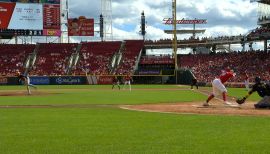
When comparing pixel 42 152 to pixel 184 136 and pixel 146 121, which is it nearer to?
pixel 184 136

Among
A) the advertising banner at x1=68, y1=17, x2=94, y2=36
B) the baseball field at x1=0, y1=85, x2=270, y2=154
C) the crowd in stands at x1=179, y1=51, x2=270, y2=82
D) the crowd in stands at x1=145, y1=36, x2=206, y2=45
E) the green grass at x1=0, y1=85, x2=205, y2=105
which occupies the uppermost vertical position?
the advertising banner at x1=68, y1=17, x2=94, y2=36

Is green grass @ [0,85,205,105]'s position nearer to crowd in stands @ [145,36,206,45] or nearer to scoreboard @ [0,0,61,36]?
scoreboard @ [0,0,61,36]

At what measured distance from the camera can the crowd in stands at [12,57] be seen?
72.4 meters

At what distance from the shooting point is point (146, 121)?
14.2 meters

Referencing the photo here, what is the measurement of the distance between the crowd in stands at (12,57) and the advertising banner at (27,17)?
7.17 meters

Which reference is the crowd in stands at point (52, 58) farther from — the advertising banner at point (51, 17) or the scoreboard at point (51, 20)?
the advertising banner at point (51, 17)

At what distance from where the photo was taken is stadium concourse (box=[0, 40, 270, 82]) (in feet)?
227

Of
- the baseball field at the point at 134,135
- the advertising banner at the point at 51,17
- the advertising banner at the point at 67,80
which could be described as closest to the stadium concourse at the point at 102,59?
the advertising banner at the point at 67,80

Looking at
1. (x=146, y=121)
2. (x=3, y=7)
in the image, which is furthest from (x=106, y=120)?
(x=3, y=7)

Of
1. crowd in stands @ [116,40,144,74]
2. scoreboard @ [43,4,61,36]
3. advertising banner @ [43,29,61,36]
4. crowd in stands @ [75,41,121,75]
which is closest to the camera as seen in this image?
scoreboard @ [43,4,61,36]

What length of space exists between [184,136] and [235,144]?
5.04 feet

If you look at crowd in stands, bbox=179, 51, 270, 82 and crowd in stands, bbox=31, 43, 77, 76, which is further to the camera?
crowd in stands, bbox=31, 43, 77, 76

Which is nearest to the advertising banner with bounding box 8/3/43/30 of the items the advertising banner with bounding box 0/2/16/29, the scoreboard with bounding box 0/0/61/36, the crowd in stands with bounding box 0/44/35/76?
the scoreboard with bounding box 0/0/61/36

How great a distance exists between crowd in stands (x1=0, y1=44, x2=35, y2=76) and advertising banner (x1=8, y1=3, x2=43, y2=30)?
23.5 feet
